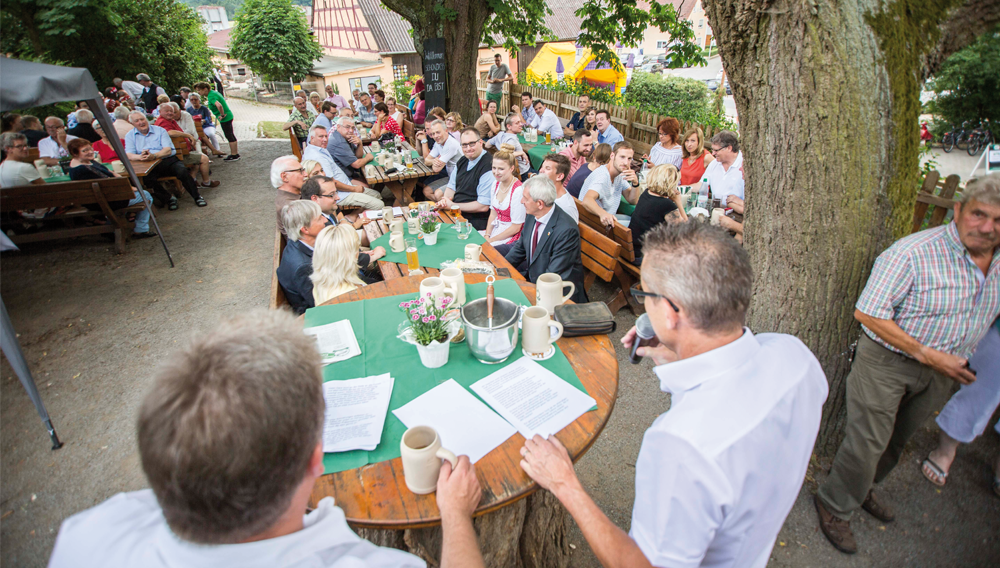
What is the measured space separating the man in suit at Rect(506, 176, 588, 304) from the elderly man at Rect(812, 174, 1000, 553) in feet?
5.92

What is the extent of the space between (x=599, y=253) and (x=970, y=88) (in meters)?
3.45

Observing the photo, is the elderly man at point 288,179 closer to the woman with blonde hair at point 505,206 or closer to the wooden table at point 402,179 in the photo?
the wooden table at point 402,179

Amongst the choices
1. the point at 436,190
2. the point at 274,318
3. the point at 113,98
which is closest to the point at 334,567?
the point at 274,318

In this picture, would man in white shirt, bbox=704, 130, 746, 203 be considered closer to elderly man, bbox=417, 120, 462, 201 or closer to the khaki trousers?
the khaki trousers

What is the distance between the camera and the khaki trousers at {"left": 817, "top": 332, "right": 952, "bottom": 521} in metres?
2.27

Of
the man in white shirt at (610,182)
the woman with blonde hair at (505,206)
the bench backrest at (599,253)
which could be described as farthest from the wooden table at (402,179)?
the bench backrest at (599,253)

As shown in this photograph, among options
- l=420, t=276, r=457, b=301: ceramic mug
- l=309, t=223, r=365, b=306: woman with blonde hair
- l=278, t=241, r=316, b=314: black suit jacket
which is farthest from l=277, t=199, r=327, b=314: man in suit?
l=420, t=276, r=457, b=301: ceramic mug

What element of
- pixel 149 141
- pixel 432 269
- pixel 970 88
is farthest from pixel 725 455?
pixel 149 141

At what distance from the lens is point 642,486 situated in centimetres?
120

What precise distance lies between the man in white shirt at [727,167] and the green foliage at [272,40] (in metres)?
34.2

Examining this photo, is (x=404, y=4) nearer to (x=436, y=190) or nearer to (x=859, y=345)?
(x=436, y=190)

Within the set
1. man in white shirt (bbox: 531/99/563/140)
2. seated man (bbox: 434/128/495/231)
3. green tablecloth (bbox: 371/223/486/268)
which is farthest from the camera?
man in white shirt (bbox: 531/99/563/140)

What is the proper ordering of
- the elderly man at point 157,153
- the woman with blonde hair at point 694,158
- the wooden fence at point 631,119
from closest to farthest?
the woman with blonde hair at point 694,158 < the elderly man at point 157,153 < the wooden fence at point 631,119

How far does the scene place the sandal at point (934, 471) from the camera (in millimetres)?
2754
